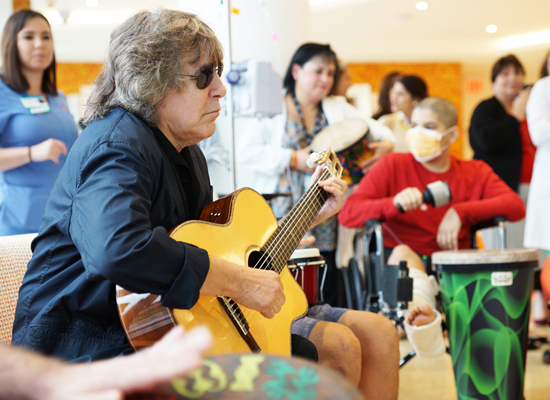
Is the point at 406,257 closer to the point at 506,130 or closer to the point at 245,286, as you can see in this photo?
the point at 245,286

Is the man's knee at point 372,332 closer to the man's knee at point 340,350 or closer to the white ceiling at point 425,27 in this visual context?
the man's knee at point 340,350

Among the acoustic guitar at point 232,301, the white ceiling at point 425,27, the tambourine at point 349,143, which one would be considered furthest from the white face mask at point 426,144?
the white ceiling at point 425,27

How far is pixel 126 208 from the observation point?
952 millimetres

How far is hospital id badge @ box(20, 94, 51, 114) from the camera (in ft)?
7.57

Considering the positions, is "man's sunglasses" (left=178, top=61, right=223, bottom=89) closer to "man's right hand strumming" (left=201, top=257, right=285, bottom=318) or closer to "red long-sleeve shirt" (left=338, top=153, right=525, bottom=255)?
"man's right hand strumming" (left=201, top=257, right=285, bottom=318)

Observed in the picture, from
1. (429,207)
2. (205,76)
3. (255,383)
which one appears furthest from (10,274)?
(429,207)

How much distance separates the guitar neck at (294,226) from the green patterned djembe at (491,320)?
1.91 ft

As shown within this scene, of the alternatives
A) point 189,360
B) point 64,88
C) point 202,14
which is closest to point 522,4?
point 202,14

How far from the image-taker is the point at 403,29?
8.38 m

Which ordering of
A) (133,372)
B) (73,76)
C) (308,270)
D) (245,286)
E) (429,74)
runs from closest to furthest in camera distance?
(133,372) < (245,286) < (308,270) < (73,76) < (429,74)

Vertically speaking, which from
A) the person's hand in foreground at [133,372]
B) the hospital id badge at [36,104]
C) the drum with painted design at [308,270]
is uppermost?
the hospital id badge at [36,104]

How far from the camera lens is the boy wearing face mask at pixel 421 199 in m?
2.44

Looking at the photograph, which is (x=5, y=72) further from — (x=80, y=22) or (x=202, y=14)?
(x=80, y=22)

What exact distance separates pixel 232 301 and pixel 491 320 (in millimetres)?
1128
